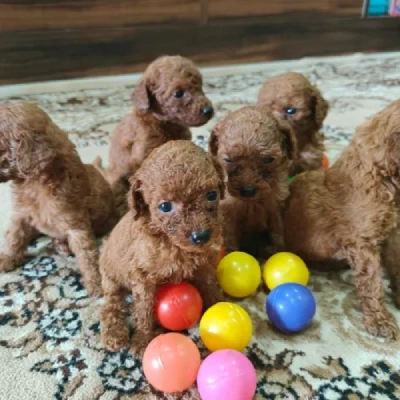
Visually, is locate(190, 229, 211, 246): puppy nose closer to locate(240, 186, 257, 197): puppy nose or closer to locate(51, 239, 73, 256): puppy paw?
locate(240, 186, 257, 197): puppy nose

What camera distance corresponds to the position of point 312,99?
2.57 metres

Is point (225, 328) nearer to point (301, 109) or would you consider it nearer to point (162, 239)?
point (162, 239)

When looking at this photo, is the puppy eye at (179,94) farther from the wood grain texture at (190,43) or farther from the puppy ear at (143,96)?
the wood grain texture at (190,43)

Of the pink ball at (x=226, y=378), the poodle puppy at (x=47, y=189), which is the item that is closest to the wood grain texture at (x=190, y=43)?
the poodle puppy at (x=47, y=189)

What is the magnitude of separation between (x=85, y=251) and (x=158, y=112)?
84cm

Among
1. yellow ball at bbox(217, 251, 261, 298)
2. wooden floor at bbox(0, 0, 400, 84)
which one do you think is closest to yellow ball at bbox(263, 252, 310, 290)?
yellow ball at bbox(217, 251, 261, 298)

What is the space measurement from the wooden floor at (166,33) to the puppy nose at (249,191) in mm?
3135

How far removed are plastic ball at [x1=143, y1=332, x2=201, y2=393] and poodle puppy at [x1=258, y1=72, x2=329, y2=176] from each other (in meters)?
1.30

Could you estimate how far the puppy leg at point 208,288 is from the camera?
191 cm

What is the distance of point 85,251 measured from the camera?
2.21 meters

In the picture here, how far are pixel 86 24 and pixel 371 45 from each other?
3.15 m

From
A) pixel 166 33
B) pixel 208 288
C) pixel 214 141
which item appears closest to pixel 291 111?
pixel 214 141

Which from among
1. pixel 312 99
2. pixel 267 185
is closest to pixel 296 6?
pixel 312 99

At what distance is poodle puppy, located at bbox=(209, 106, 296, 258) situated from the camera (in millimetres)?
2021
